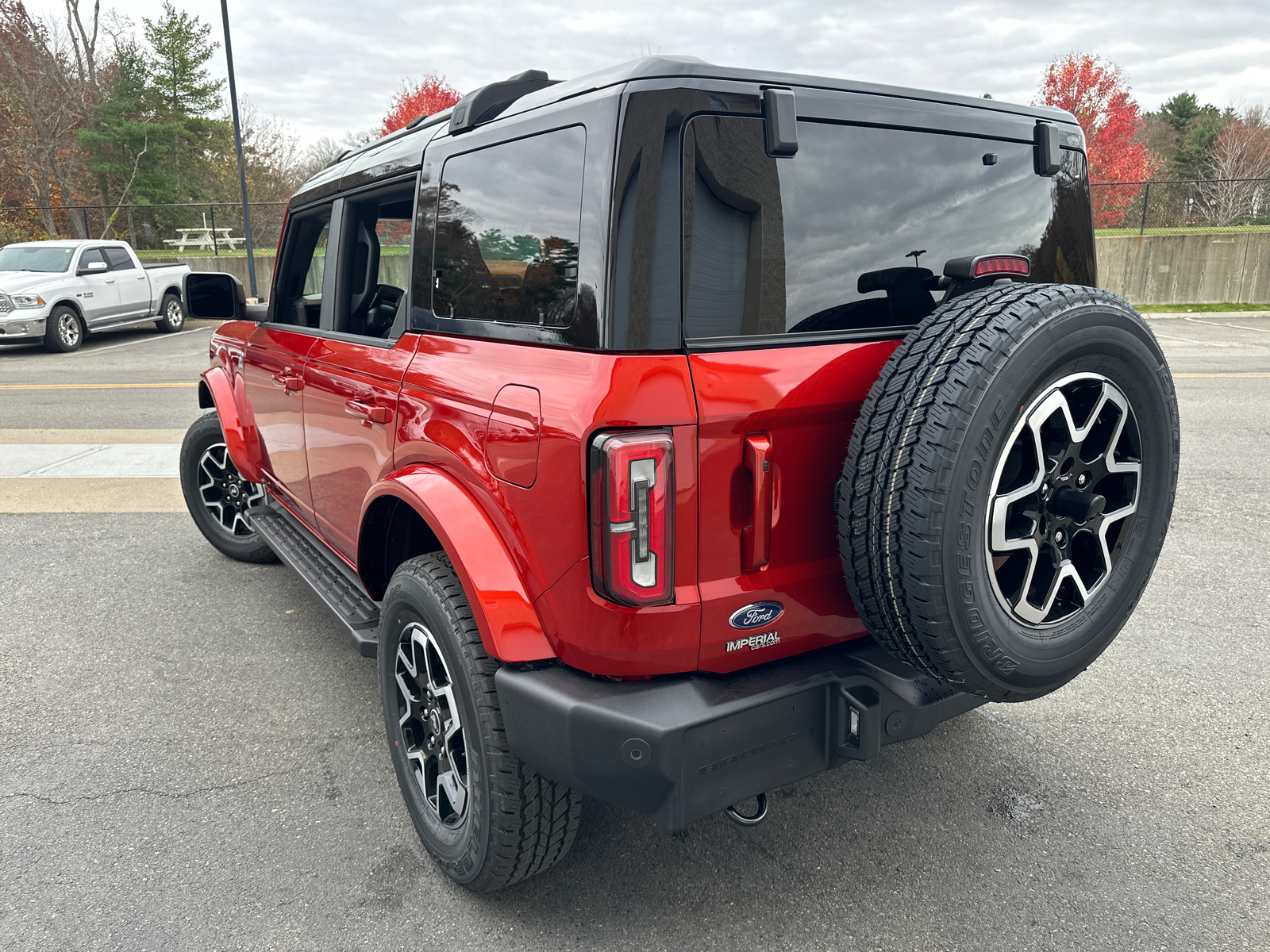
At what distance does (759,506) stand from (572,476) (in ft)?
1.41

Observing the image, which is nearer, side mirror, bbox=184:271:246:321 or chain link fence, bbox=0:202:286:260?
side mirror, bbox=184:271:246:321

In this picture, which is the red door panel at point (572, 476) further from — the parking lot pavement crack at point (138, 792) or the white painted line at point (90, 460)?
the white painted line at point (90, 460)

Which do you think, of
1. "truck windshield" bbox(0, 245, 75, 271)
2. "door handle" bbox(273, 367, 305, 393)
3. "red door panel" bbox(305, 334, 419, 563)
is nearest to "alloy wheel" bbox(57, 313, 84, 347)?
"truck windshield" bbox(0, 245, 75, 271)

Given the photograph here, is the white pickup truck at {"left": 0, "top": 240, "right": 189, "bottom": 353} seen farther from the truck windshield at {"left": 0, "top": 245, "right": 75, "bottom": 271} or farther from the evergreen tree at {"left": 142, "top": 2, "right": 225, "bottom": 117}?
the evergreen tree at {"left": 142, "top": 2, "right": 225, "bottom": 117}

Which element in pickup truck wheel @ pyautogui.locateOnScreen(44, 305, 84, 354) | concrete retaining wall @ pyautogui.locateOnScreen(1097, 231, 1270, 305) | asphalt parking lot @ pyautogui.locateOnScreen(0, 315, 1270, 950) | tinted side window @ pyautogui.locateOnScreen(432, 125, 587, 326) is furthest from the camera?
concrete retaining wall @ pyautogui.locateOnScreen(1097, 231, 1270, 305)

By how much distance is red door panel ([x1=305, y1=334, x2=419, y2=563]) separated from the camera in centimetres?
267

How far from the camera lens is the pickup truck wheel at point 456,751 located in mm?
2137

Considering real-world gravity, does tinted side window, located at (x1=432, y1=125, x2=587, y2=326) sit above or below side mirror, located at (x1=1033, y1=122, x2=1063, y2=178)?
below

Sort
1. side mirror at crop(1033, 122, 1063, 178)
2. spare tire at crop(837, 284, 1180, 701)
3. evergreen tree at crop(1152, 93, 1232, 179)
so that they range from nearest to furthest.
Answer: spare tire at crop(837, 284, 1180, 701) < side mirror at crop(1033, 122, 1063, 178) < evergreen tree at crop(1152, 93, 1232, 179)

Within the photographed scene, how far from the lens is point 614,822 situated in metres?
2.72

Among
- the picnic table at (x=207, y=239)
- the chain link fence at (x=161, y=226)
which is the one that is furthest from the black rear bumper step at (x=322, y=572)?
the picnic table at (x=207, y=239)

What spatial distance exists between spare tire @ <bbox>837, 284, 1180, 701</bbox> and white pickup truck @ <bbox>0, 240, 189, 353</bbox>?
633 inches

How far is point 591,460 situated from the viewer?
6.12ft

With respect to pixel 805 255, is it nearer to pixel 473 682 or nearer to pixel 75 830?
pixel 473 682
